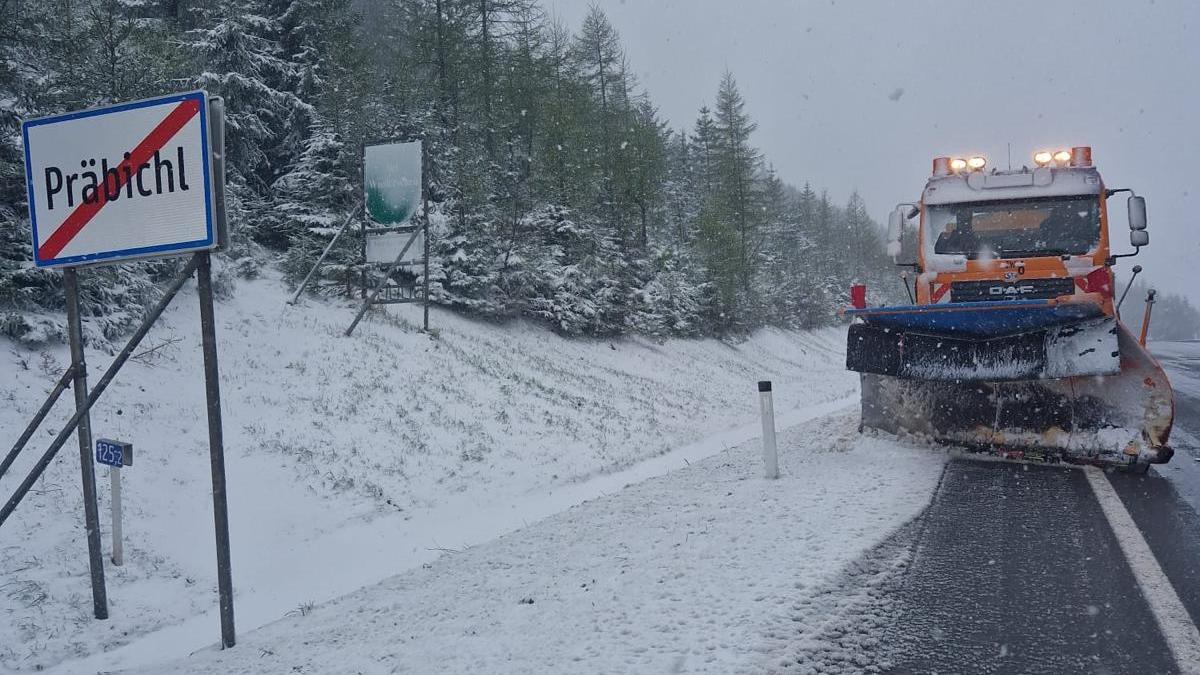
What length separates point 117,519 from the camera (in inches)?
237

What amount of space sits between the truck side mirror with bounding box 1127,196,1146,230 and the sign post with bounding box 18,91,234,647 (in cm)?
1005

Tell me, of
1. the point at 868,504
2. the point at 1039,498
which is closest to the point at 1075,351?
the point at 1039,498

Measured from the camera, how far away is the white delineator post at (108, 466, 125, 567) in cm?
596

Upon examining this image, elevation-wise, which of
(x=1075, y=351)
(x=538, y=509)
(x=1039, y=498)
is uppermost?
(x=1075, y=351)

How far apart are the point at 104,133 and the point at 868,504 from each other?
20.2ft

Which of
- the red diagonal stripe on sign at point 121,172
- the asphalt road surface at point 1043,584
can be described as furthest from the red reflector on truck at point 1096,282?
the red diagonal stripe on sign at point 121,172

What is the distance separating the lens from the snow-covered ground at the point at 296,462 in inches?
219

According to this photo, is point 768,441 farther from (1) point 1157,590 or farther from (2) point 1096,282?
(2) point 1096,282

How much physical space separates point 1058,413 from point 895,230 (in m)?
3.12

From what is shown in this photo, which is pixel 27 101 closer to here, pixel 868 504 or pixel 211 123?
pixel 211 123

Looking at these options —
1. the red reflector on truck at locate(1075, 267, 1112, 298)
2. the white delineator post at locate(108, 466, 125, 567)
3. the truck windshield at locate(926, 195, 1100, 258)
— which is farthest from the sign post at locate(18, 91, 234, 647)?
the red reflector on truck at locate(1075, 267, 1112, 298)

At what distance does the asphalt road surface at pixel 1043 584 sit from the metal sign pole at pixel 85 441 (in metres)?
4.85

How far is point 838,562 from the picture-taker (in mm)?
4328

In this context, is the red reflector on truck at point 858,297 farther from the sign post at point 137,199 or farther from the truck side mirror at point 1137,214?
the sign post at point 137,199
